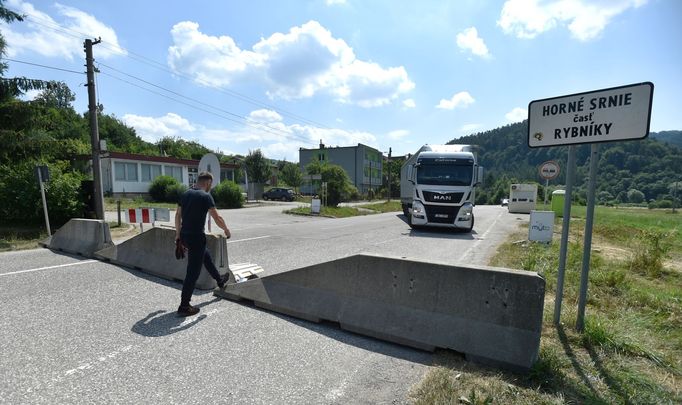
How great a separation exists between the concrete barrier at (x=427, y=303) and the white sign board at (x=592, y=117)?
63.8 inches

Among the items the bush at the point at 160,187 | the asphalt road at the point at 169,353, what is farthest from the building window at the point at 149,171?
the asphalt road at the point at 169,353

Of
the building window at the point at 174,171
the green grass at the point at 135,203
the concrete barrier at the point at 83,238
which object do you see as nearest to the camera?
the concrete barrier at the point at 83,238

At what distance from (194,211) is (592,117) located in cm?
479

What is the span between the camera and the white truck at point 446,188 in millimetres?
13086

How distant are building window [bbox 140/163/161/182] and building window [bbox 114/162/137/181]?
718 millimetres

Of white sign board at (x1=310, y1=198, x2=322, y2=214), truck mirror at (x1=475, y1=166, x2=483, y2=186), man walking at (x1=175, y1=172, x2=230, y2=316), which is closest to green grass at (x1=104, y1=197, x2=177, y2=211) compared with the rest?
white sign board at (x1=310, y1=198, x2=322, y2=214)

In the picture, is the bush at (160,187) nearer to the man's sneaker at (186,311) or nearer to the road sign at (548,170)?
the road sign at (548,170)

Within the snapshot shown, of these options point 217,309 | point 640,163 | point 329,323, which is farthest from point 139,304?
point 640,163

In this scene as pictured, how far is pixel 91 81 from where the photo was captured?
42.9ft

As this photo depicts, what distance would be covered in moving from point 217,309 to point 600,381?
4282 mm

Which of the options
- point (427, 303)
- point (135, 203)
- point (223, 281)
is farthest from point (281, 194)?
point (427, 303)

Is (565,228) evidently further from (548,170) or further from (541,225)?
(548,170)

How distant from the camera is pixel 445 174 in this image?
530 inches

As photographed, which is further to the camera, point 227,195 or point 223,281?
point 227,195
